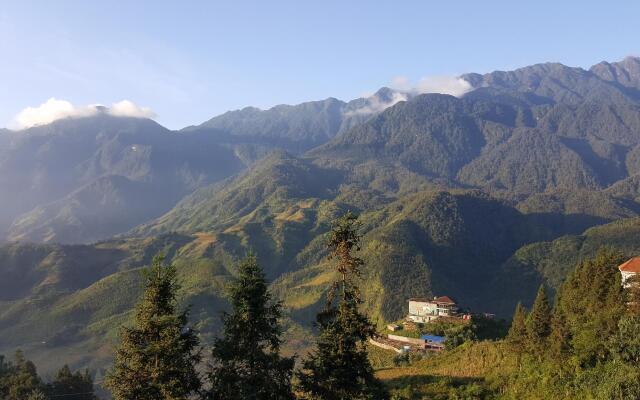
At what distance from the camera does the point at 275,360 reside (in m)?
27.8

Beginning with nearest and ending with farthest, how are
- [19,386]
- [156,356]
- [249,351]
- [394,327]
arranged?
[156,356], [249,351], [19,386], [394,327]

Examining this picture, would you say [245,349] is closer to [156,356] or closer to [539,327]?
[156,356]

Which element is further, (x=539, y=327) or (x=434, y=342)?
(x=434, y=342)

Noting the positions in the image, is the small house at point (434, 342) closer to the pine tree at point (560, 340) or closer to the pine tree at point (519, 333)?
the pine tree at point (519, 333)

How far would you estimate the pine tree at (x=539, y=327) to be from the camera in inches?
2064

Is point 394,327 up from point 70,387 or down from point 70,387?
down

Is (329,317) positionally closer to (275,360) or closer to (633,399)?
(275,360)

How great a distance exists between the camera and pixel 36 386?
6775 cm

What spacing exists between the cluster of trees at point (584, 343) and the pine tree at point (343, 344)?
55.6 feet

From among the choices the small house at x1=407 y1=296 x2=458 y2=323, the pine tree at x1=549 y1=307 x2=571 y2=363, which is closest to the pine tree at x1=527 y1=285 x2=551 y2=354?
the pine tree at x1=549 y1=307 x2=571 y2=363

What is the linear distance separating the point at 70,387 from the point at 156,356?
57838 millimetres

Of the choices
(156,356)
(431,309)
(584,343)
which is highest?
(156,356)

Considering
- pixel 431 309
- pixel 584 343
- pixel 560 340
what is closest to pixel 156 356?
pixel 584 343

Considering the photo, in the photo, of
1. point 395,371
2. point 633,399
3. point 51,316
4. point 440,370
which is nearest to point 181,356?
point 633,399
